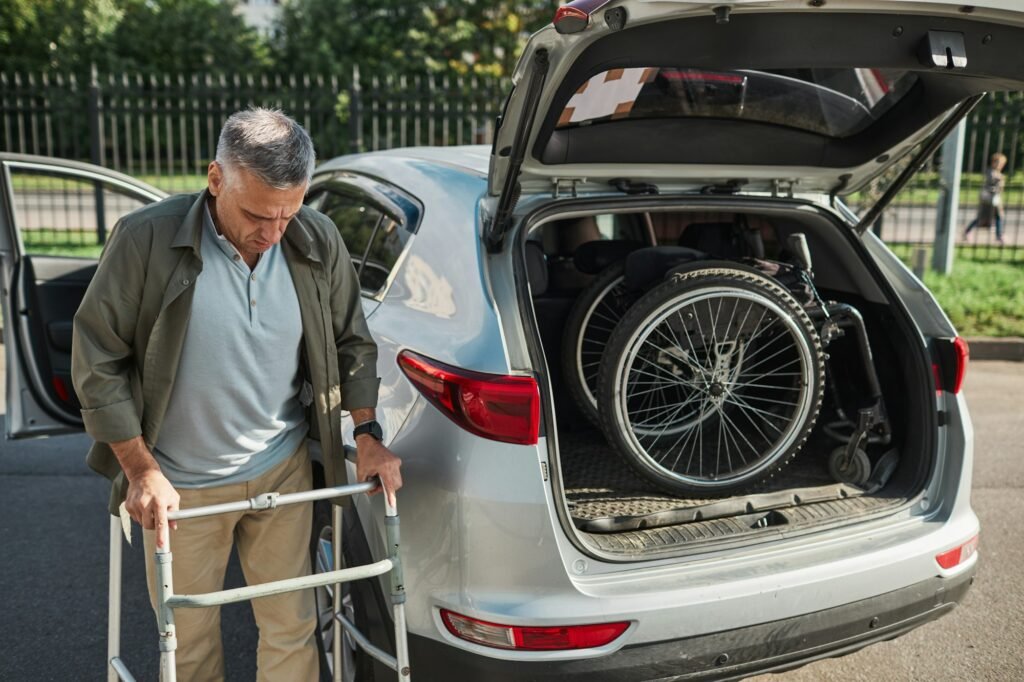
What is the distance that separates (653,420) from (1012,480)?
96.1 inches

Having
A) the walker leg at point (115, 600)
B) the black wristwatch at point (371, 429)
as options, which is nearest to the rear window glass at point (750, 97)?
the black wristwatch at point (371, 429)

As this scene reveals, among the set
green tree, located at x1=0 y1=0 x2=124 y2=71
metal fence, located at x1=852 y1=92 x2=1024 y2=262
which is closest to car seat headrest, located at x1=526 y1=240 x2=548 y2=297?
metal fence, located at x1=852 y1=92 x2=1024 y2=262

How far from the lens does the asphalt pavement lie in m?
3.21

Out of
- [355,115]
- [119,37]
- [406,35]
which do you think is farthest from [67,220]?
[119,37]

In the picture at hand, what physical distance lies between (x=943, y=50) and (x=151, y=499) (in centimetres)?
213

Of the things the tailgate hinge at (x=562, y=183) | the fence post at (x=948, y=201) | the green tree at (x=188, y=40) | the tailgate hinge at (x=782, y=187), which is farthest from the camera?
the green tree at (x=188, y=40)

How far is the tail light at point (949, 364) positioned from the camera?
300 cm

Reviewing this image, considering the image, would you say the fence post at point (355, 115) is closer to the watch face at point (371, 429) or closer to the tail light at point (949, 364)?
the tail light at point (949, 364)

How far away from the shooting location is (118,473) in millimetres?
2314

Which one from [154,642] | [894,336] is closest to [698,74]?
[894,336]

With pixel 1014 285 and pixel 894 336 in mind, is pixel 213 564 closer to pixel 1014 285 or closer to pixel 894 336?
pixel 894 336

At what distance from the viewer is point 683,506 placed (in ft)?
9.44

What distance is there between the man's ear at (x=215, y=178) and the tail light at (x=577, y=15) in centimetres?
83

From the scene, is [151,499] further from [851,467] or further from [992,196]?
[992,196]
